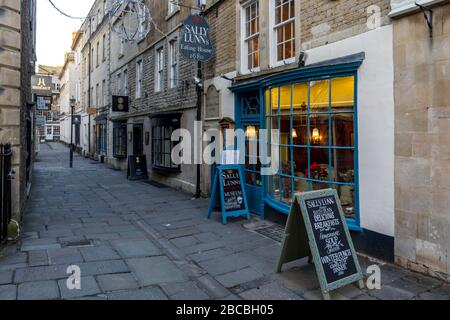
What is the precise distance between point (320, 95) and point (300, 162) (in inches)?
52.3

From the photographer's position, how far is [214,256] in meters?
5.64

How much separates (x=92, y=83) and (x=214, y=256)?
83.0ft

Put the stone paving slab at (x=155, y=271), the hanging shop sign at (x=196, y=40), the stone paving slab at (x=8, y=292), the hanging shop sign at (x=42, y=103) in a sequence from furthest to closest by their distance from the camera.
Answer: the hanging shop sign at (x=42, y=103) → the hanging shop sign at (x=196, y=40) → the stone paving slab at (x=155, y=271) → the stone paving slab at (x=8, y=292)

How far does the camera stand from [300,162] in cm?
684

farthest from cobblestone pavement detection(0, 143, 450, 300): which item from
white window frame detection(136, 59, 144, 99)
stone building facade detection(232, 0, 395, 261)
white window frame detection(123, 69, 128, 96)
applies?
white window frame detection(123, 69, 128, 96)

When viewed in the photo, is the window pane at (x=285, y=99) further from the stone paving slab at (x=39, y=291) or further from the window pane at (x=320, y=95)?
the stone paving slab at (x=39, y=291)

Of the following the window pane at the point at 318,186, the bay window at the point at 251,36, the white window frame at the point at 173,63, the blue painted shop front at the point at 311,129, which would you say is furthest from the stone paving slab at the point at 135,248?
the white window frame at the point at 173,63

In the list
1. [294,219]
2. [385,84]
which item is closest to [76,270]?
[294,219]

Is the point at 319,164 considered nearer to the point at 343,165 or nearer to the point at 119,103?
the point at 343,165

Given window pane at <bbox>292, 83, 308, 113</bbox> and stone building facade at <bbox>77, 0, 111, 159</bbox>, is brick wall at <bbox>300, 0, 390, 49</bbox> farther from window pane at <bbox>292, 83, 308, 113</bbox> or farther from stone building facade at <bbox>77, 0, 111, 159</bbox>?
stone building facade at <bbox>77, 0, 111, 159</bbox>

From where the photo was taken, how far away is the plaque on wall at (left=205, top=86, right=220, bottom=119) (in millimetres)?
9922

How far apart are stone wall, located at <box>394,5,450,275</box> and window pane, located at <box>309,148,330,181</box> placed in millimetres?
1395

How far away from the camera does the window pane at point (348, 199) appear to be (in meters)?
5.86

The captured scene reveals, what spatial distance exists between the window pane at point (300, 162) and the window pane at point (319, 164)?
15 centimetres
